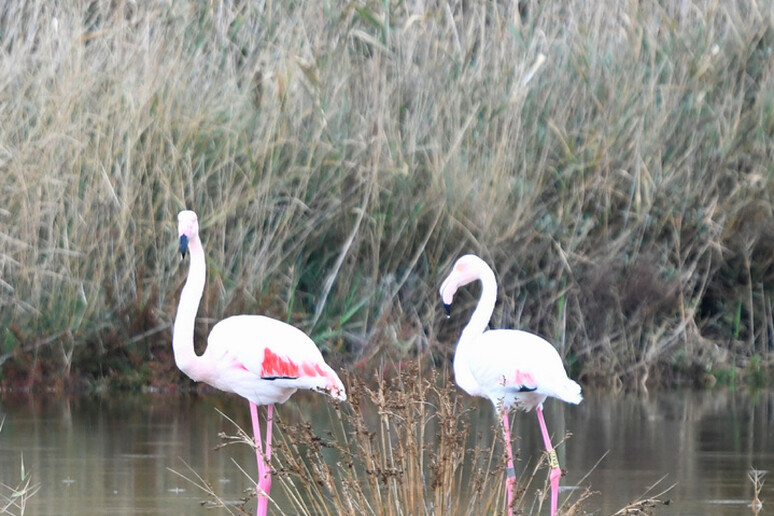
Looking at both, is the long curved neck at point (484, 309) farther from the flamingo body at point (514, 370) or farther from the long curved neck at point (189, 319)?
the long curved neck at point (189, 319)

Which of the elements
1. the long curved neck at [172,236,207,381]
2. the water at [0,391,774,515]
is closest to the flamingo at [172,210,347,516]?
the long curved neck at [172,236,207,381]

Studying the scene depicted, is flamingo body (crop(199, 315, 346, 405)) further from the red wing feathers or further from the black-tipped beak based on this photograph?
the black-tipped beak

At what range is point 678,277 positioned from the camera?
1237cm

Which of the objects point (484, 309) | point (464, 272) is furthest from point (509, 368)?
point (464, 272)

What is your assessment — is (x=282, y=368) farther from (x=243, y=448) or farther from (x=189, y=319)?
(x=243, y=448)

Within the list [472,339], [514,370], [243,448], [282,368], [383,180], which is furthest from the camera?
[383,180]

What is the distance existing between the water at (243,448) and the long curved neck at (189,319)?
2.02 ft

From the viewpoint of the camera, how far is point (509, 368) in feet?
26.1

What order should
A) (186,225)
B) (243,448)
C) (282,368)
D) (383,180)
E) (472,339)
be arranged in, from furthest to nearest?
(383,180) < (243,448) < (472,339) < (282,368) < (186,225)

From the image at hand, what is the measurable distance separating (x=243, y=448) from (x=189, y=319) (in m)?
1.56

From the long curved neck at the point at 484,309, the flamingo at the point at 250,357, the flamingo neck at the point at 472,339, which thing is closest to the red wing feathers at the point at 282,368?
the flamingo at the point at 250,357

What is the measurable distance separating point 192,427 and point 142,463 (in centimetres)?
130

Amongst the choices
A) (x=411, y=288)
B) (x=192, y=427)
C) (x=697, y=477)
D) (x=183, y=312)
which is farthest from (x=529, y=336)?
(x=411, y=288)

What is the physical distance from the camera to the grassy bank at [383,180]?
1154cm
